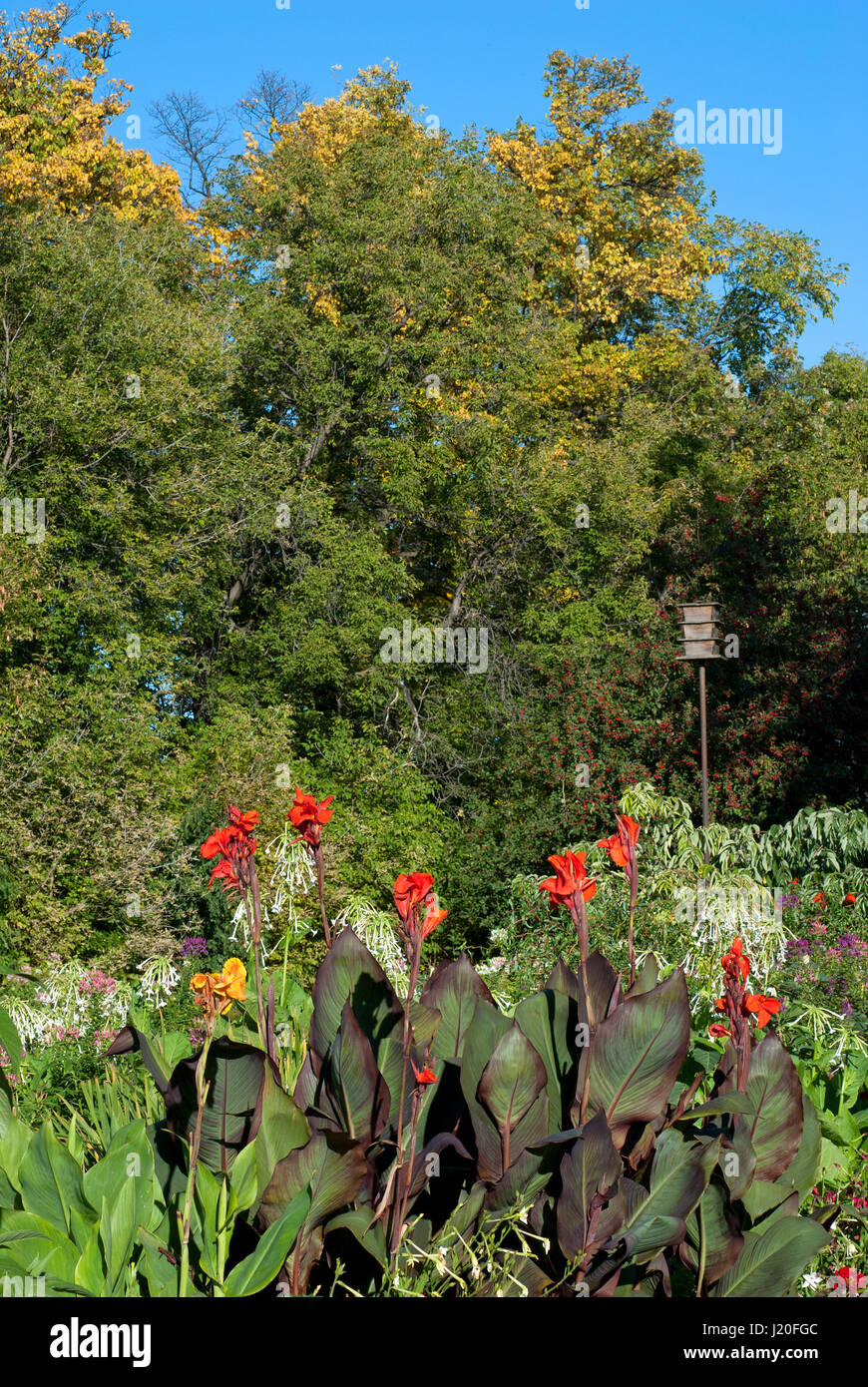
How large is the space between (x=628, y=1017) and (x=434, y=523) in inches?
498

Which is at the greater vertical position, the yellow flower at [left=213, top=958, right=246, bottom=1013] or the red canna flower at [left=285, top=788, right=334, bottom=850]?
the red canna flower at [left=285, top=788, right=334, bottom=850]

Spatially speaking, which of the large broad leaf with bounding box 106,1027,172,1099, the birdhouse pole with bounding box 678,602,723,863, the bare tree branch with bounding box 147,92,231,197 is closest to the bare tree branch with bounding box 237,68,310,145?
the bare tree branch with bounding box 147,92,231,197

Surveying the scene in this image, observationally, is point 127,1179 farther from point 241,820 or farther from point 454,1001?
point 454,1001

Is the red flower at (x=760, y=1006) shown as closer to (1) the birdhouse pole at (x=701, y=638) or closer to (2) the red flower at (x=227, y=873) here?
(2) the red flower at (x=227, y=873)

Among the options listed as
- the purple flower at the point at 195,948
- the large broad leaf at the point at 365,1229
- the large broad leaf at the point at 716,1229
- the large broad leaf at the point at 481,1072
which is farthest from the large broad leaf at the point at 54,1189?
the purple flower at the point at 195,948

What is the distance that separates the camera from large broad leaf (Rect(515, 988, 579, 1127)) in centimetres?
213

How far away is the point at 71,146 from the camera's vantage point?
14.3 metres

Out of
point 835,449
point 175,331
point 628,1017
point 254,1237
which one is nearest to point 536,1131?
point 628,1017

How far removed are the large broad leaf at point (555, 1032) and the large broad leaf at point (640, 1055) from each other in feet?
0.41

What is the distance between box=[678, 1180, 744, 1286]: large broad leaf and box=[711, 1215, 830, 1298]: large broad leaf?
2 cm

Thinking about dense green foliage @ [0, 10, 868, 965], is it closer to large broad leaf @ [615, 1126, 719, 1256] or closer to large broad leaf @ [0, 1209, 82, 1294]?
large broad leaf @ [0, 1209, 82, 1294]

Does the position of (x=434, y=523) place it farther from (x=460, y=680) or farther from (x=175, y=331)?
(x=175, y=331)

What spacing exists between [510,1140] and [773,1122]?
49cm

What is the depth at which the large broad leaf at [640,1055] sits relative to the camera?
77.6 inches
